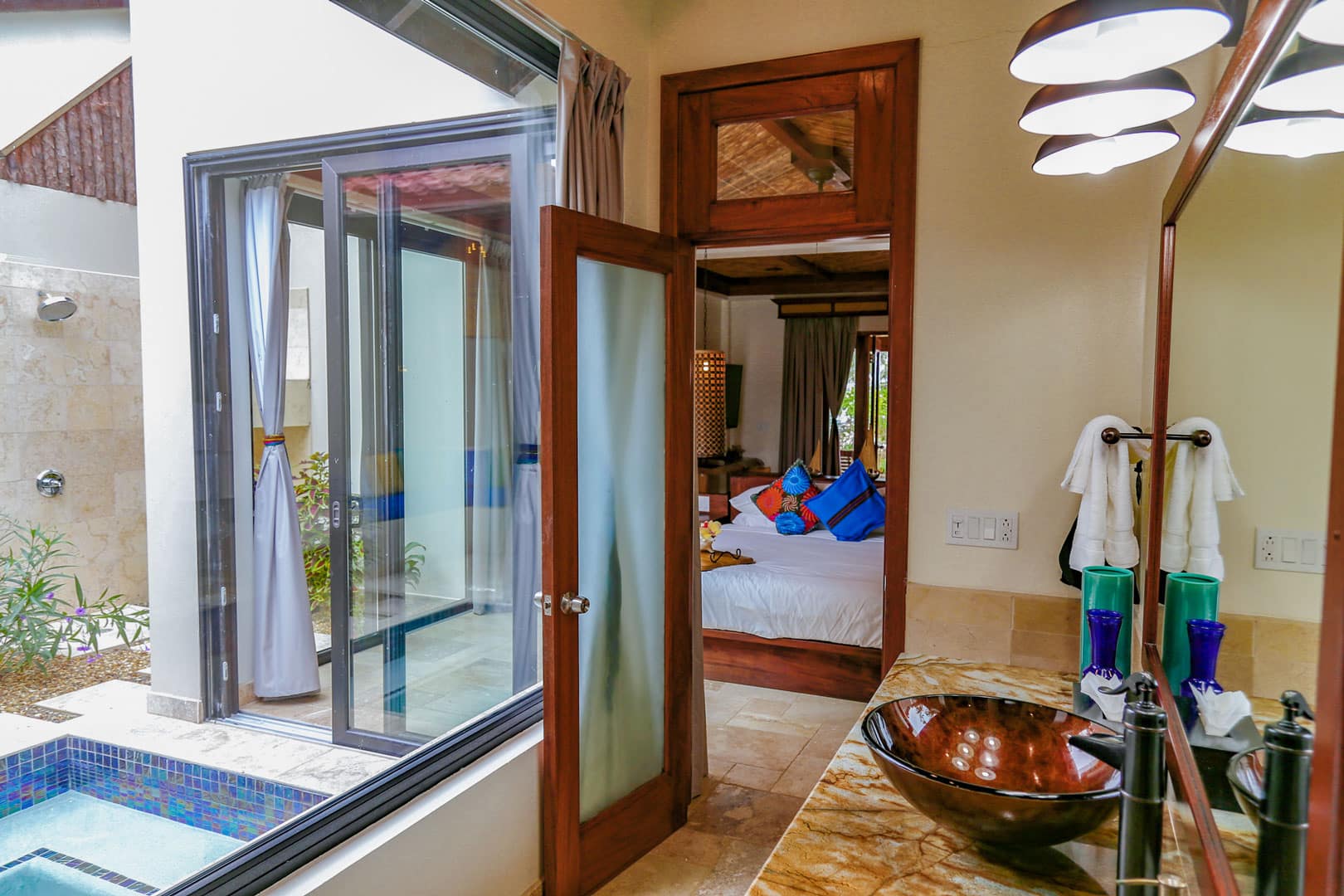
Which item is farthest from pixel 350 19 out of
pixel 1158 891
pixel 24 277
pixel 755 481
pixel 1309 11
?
pixel 755 481

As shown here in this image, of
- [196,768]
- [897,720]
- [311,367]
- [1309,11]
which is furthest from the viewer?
[311,367]

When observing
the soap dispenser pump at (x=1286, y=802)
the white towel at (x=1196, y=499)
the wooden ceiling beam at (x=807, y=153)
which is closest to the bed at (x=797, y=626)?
the wooden ceiling beam at (x=807, y=153)

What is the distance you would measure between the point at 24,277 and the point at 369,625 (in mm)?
1766

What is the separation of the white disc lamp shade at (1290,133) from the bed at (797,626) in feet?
11.6

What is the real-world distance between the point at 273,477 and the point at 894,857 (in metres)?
2.41

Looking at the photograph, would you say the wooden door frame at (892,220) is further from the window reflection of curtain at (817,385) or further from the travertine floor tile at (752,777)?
the window reflection of curtain at (817,385)

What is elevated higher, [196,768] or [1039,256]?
[1039,256]

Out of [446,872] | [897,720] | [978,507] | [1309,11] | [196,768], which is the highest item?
[1309,11]

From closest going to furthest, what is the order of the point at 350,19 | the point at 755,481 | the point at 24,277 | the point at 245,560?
the point at 24,277 < the point at 350,19 < the point at 245,560 < the point at 755,481

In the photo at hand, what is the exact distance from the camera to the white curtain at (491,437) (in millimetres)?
3055

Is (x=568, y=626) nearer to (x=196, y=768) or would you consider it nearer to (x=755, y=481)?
(x=196, y=768)

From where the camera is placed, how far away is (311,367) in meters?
3.00

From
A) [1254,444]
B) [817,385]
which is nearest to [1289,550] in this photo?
[1254,444]

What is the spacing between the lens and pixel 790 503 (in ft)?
20.7
